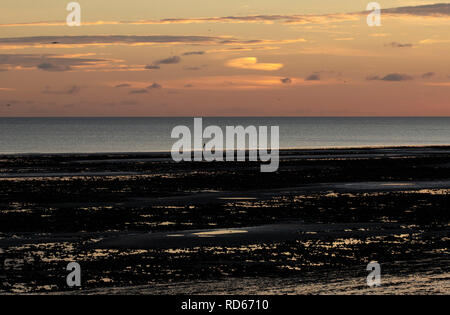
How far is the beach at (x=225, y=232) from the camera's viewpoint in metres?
23.1

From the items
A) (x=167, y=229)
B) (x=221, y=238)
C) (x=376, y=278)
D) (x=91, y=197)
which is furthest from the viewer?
(x=91, y=197)

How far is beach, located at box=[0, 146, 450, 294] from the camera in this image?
2306 centimetres

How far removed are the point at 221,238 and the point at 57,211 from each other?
43.1ft

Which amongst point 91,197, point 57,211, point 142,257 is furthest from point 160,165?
point 142,257

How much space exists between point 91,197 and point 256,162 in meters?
37.8

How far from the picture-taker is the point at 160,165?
79.7 m

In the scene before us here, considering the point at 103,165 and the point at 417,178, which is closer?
the point at 417,178

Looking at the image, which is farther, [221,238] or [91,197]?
[91,197]

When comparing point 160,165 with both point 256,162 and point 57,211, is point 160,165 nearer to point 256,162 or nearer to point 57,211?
point 256,162

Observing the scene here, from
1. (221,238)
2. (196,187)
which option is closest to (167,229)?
(221,238)

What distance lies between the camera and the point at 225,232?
3334cm
